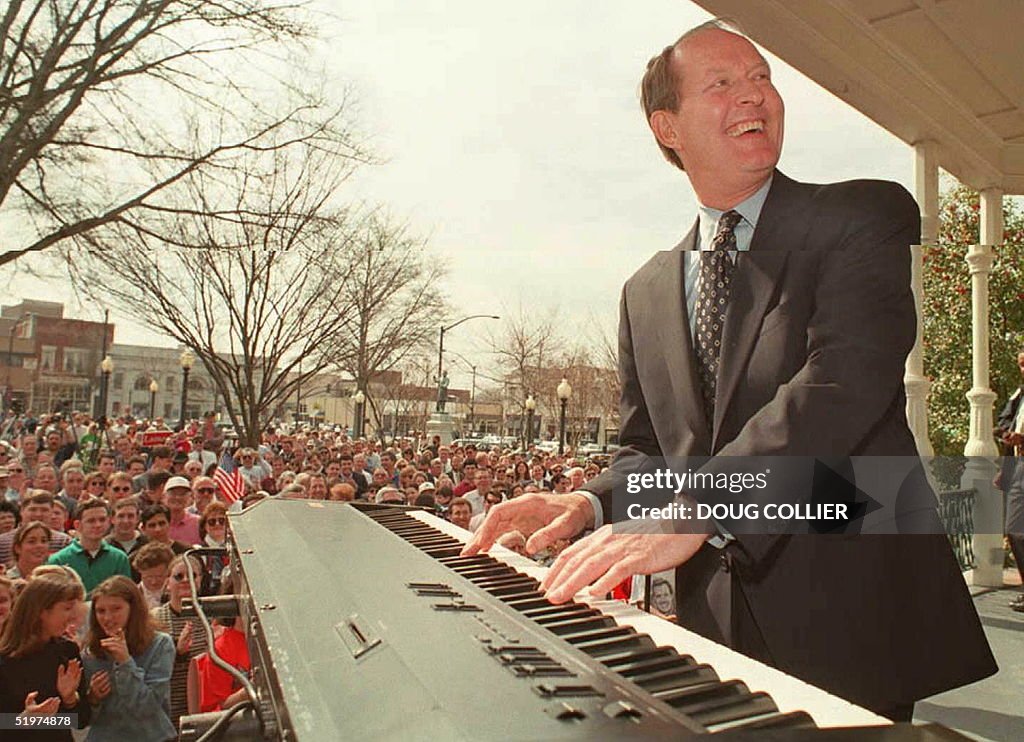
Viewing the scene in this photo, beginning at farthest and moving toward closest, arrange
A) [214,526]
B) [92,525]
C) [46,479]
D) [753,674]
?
[46,479] < [214,526] < [92,525] < [753,674]

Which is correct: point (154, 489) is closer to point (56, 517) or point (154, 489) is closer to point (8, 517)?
point (56, 517)

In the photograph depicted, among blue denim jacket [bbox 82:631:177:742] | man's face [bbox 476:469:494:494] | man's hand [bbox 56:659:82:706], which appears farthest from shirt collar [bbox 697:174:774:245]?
man's face [bbox 476:469:494:494]

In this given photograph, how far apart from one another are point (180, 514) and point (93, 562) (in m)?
2.05

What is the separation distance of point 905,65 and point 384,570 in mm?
5684

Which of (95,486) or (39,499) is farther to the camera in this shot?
(95,486)

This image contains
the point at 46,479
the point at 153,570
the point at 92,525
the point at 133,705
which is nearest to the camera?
the point at 133,705

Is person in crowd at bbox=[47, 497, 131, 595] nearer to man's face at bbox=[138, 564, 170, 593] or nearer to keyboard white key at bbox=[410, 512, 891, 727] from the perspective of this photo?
man's face at bbox=[138, 564, 170, 593]

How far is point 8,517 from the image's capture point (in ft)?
25.5

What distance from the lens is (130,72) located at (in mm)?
10734

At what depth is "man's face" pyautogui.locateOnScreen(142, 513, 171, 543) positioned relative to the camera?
24.8 ft

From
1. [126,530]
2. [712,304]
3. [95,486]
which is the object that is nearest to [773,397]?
[712,304]

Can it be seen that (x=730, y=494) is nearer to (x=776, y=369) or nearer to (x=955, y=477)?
(x=776, y=369)

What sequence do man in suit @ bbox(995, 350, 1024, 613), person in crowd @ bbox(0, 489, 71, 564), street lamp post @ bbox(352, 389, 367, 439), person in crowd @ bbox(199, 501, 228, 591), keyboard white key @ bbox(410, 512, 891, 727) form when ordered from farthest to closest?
street lamp post @ bbox(352, 389, 367, 439) < person in crowd @ bbox(199, 501, 228, 591) < person in crowd @ bbox(0, 489, 71, 564) < man in suit @ bbox(995, 350, 1024, 613) < keyboard white key @ bbox(410, 512, 891, 727)

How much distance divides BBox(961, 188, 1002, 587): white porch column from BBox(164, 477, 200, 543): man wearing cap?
7.69 meters
